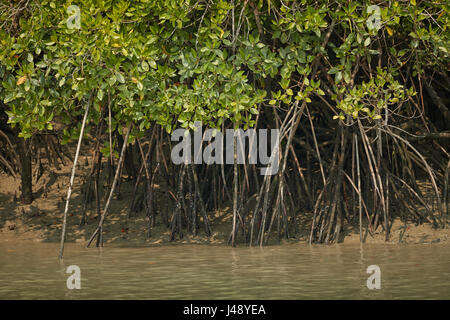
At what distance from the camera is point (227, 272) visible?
309 inches

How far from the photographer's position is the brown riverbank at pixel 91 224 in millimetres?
9961

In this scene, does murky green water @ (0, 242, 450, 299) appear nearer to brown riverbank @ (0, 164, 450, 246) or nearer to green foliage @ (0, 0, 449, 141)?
brown riverbank @ (0, 164, 450, 246)

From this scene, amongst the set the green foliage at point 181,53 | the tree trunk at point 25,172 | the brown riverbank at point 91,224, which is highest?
the green foliage at point 181,53

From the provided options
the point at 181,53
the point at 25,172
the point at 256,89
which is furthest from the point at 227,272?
the point at 25,172

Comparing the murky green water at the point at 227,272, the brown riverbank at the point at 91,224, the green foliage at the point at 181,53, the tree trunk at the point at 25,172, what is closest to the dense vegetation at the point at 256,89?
the green foliage at the point at 181,53

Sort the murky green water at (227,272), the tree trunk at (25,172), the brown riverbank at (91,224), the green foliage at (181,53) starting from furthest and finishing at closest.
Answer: the tree trunk at (25,172), the brown riverbank at (91,224), the green foliage at (181,53), the murky green water at (227,272)

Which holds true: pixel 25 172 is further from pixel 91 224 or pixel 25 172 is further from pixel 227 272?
pixel 227 272

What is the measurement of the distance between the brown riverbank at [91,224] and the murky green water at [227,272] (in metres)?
0.42

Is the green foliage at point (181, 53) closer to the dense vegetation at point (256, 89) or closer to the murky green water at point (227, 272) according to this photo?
the dense vegetation at point (256, 89)

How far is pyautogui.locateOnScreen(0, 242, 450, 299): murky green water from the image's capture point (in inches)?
271

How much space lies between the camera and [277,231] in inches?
398

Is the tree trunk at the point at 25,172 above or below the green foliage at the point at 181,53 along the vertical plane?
below

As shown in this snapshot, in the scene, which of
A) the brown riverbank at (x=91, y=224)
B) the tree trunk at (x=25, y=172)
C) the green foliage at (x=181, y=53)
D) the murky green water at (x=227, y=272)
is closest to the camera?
the murky green water at (x=227, y=272)

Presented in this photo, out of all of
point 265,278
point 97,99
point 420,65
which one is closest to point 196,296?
point 265,278
